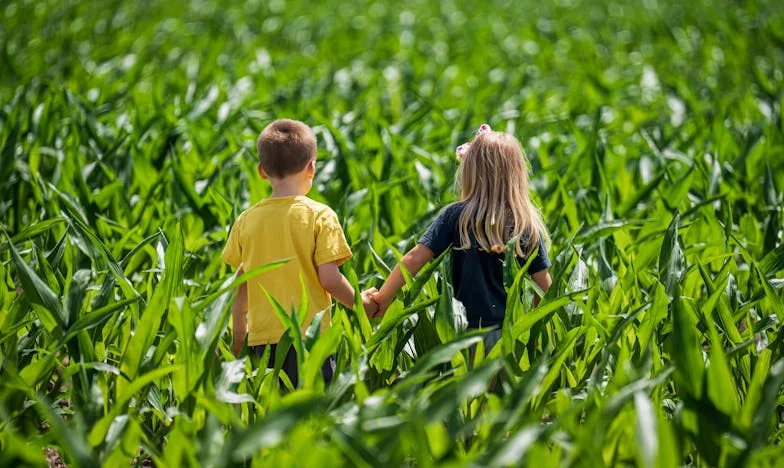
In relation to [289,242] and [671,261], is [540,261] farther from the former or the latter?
[289,242]

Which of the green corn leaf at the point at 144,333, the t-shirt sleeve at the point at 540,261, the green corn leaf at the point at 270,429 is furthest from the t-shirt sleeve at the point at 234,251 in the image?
the green corn leaf at the point at 270,429

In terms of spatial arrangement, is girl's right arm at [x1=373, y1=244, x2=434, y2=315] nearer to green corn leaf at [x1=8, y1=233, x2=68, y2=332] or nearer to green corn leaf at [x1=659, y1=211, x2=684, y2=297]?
green corn leaf at [x1=659, y1=211, x2=684, y2=297]

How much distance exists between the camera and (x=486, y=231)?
2.49 meters

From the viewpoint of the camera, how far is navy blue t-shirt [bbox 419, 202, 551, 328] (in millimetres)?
2547

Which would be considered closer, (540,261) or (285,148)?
(285,148)

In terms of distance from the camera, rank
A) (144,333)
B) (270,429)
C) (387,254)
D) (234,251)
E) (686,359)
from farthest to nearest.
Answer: (387,254), (234,251), (144,333), (686,359), (270,429)

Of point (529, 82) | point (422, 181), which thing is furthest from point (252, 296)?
point (529, 82)

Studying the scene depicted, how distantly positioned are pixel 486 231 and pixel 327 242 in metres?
0.40

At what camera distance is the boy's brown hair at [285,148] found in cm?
243

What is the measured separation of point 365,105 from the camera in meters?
5.38

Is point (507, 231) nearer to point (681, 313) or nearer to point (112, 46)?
→ point (681, 313)

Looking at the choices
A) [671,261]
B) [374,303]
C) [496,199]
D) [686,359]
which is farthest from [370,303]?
[686,359]

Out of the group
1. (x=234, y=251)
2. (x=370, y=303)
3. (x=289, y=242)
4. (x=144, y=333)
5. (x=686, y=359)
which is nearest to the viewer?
(x=686, y=359)

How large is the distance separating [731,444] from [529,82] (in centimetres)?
513
